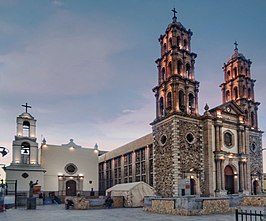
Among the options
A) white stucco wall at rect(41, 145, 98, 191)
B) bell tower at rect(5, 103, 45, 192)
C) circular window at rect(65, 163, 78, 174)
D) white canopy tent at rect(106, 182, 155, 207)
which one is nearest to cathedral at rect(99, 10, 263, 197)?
white canopy tent at rect(106, 182, 155, 207)

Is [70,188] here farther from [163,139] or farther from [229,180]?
[229,180]

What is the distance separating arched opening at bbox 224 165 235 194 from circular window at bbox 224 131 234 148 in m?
2.53

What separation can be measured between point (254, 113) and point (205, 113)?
1146 centimetres

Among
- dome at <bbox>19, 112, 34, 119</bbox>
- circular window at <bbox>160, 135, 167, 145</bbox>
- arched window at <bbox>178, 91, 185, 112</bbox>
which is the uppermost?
arched window at <bbox>178, 91, 185, 112</bbox>

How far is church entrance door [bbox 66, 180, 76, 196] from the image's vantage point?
45.8 metres

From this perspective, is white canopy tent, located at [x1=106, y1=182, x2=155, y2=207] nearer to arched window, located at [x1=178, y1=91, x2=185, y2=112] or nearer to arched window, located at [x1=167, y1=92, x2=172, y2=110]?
arched window, located at [x1=167, y1=92, x2=172, y2=110]

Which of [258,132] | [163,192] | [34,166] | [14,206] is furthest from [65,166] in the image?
[258,132]

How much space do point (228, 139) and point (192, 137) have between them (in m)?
5.67

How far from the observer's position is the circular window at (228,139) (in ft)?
123

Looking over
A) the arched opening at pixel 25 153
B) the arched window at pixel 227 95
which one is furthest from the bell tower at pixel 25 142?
the arched window at pixel 227 95

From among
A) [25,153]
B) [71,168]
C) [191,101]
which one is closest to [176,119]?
[191,101]

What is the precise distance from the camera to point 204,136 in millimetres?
35906

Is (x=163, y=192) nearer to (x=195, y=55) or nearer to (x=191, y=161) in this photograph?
(x=191, y=161)

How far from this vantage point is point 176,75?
36.3 meters
